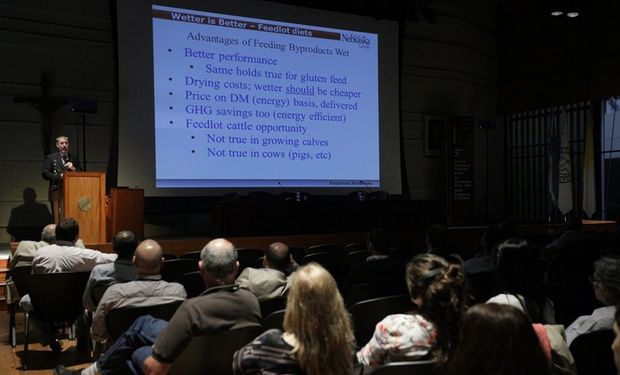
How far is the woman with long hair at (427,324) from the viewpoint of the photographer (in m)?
1.88

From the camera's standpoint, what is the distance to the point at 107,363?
7.64 feet

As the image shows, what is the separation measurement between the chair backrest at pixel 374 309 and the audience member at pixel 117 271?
147cm

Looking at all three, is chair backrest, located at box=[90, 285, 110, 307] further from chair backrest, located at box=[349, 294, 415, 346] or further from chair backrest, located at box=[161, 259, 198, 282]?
chair backrest, located at box=[349, 294, 415, 346]

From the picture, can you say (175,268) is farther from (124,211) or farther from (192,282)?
(124,211)

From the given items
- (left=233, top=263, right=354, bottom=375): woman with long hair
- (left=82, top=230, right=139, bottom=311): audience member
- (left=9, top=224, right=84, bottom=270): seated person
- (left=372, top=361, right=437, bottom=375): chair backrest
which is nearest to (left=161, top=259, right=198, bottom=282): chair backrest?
(left=82, top=230, right=139, bottom=311): audience member

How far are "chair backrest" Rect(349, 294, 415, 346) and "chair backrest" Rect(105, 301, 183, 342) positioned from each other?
0.87 metres

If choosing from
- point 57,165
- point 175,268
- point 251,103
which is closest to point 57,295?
point 175,268

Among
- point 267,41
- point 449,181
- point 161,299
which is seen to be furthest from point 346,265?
point 449,181

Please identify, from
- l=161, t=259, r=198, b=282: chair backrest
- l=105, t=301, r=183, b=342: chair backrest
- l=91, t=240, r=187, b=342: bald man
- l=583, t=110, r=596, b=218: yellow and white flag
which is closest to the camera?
l=105, t=301, r=183, b=342: chair backrest

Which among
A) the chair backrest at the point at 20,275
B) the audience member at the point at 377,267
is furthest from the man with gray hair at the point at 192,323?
the chair backrest at the point at 20,275

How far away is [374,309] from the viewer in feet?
8.45

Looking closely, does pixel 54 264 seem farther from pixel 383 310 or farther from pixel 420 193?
pixel 420 193

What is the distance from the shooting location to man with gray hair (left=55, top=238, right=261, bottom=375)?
1.97 metres

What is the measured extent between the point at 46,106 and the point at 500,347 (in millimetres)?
7637
